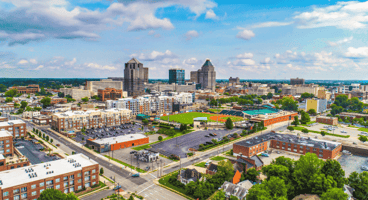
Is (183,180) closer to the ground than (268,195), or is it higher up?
closer to the ground

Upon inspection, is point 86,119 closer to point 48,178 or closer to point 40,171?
point 40,171

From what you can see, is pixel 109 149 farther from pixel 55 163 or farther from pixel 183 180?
pixel 183 180

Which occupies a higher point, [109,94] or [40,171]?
[109,94]

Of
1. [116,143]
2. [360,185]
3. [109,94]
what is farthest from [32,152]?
[109,94]

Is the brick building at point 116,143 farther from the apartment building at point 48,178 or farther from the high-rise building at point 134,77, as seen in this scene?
the high-rise building at point 134,77

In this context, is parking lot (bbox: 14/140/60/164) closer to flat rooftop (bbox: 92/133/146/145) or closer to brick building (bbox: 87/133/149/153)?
brick building (bbox: 87/133/149/153)

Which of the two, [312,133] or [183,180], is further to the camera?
[312,133]

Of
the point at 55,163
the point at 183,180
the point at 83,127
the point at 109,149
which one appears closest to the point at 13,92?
the point at 83,127
